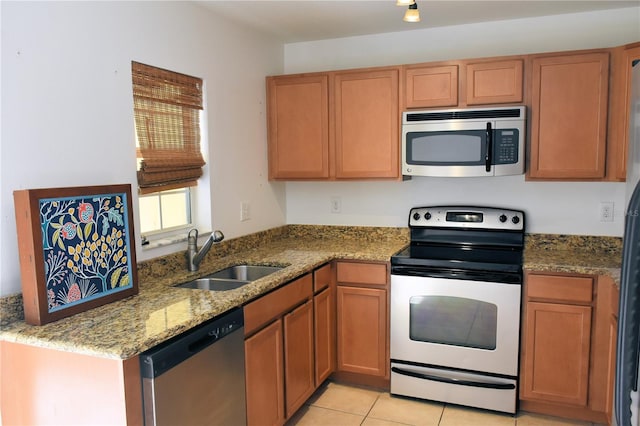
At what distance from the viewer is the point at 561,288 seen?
8.82 feet

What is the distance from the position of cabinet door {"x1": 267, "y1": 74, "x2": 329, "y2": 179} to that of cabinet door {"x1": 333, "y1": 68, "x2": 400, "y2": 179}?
10cm

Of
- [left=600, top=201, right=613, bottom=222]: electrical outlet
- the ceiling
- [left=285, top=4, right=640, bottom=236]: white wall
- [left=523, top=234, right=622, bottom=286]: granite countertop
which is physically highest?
the ceiling

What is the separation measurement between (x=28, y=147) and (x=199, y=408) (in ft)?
3.79

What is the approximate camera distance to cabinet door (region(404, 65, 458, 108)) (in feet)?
9.98

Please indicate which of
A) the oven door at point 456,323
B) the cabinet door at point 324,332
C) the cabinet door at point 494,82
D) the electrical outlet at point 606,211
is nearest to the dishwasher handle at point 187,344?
the cabinet door at point 324,332

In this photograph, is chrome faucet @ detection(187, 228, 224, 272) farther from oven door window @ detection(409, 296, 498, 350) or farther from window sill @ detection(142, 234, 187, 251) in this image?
oven door window @ detection(409, 296, 498, 350)

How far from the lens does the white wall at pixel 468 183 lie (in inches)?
120

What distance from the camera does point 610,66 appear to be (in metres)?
2.75

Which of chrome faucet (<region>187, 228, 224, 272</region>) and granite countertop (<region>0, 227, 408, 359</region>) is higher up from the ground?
chrome faucet (<region>187, 228, 224, 272</region>)

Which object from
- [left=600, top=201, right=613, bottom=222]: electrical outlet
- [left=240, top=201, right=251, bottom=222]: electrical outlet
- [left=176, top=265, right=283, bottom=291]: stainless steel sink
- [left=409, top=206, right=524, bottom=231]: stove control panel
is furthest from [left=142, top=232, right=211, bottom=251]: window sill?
[left=600, top=201, right=613, bottom=222]: electrical outlet

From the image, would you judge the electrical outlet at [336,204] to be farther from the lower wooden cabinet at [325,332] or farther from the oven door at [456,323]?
the oven door at [456,323]

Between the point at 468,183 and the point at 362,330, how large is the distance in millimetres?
1217

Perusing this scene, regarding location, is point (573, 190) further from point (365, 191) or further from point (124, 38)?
point (124, 38)

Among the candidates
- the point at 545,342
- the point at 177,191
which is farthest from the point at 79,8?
the point at 545,342
